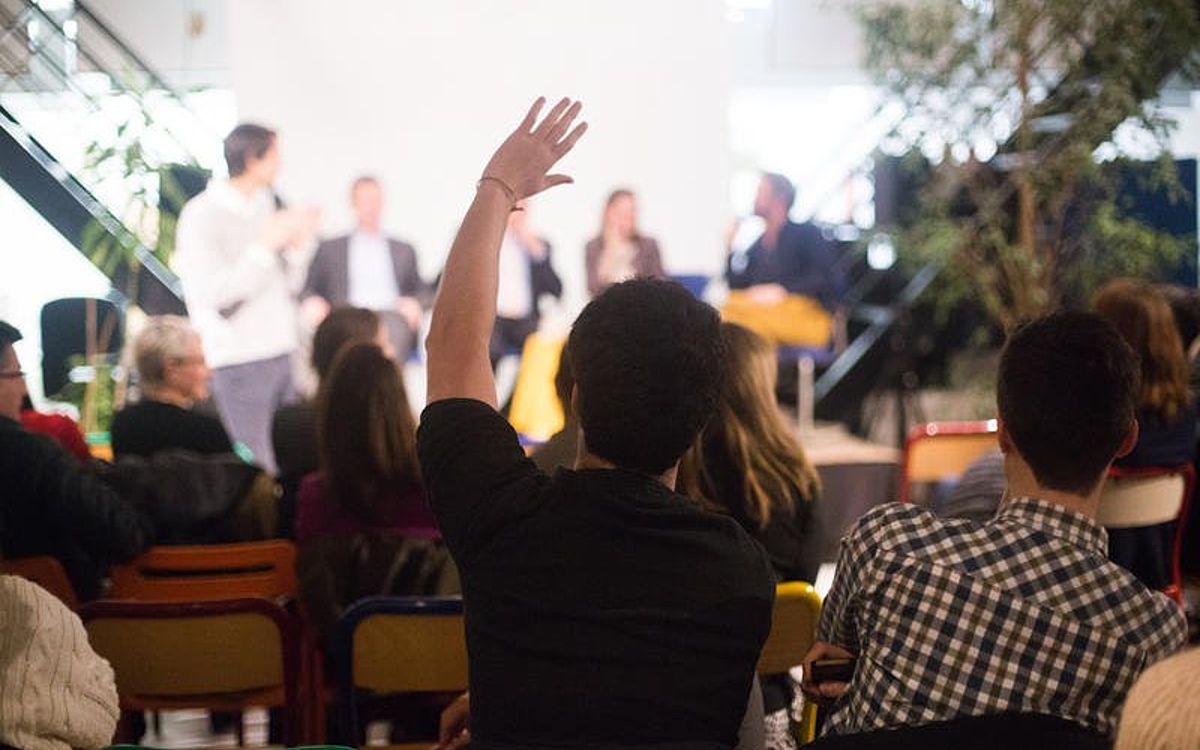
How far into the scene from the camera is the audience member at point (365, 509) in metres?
3.34

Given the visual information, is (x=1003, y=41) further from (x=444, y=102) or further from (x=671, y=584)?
(x=671, y=584)

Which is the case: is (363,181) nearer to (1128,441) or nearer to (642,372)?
(1128,441)

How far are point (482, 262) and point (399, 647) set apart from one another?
3.90 feet

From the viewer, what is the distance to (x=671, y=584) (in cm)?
169

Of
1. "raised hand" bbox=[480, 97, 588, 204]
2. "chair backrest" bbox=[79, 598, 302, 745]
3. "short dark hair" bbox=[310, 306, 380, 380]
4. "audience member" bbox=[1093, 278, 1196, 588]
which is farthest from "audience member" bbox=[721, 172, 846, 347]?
"raised hand" bbox=[480, 97, 588, 204]

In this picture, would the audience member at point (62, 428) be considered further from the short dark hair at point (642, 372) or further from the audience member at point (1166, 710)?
the audience member at point (1166, 710)

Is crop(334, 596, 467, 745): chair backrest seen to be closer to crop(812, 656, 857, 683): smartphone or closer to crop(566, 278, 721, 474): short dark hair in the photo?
crop(812, 656, 857, 683): smartphone

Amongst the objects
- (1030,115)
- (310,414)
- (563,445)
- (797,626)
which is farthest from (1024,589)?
(1030,115)

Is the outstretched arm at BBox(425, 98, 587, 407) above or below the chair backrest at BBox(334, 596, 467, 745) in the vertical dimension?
above

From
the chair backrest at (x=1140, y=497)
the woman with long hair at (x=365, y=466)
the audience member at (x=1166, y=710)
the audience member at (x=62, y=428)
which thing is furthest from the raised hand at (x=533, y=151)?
the audience member at (x=62, y=428)

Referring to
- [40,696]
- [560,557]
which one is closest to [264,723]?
[40,696]

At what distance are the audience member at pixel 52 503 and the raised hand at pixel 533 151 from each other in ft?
6.23

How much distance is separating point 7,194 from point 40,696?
719cm

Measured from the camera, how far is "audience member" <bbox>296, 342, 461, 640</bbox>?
3.34 meters
